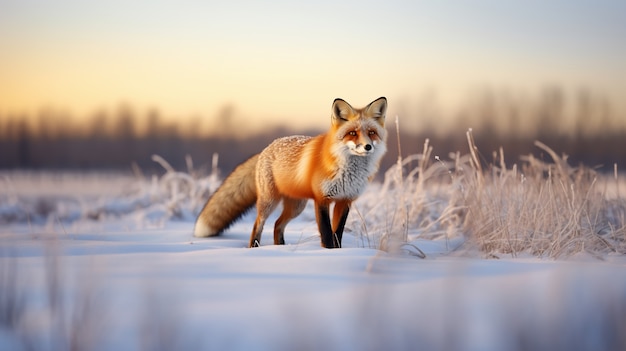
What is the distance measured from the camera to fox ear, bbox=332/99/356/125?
4.36m

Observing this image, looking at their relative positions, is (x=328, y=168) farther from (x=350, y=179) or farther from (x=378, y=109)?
(x=378, y=109)

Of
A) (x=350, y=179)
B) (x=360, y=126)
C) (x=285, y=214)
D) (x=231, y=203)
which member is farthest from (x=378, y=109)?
(x=231, y=203)

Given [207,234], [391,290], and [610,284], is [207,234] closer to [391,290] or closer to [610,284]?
[391,290]

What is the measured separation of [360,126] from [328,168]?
0.41 m

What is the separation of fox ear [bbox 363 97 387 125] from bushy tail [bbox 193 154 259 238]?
163 cm

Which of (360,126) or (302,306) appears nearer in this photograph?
(302,306)

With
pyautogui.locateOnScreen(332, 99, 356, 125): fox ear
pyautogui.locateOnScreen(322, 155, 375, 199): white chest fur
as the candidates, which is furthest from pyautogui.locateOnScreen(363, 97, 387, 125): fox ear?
pyautogui.locateOnScreen(322, 155, 375, 199): white chest fur

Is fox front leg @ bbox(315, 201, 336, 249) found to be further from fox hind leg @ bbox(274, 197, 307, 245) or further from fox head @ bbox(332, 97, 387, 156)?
fox hind leg @ bbox(274, 197, 307, 245)

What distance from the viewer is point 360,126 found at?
4262mm

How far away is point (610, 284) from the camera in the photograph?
2398 mm

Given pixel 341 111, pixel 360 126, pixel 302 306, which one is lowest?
pixel 302 306

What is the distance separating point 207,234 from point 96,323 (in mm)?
3799

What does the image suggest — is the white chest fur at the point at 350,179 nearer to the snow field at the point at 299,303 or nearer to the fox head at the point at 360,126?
the fox head at the point at 360,126

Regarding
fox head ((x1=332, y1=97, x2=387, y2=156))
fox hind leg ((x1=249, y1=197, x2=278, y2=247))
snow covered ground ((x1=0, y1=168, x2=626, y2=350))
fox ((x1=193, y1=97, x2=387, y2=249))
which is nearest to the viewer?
snow covered ground ((x1=0, y1=168, x2=626, y2=350))
